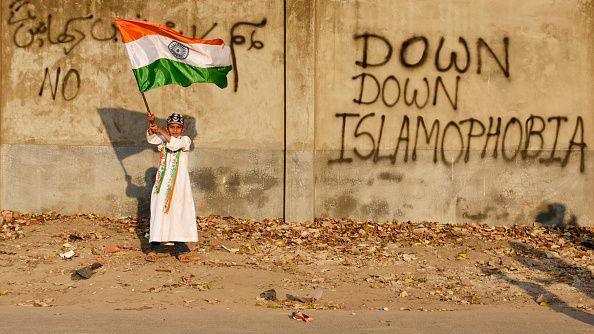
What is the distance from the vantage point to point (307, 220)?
1129cm

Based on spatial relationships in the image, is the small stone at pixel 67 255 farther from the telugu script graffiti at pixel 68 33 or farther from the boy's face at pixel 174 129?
the telugu script graffiti at pixel 68 33

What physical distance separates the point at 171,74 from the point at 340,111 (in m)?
2.45

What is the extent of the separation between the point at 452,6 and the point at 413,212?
2.56 m

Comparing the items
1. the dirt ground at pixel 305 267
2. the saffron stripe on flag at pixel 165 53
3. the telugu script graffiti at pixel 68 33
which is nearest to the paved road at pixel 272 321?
the dirt ground at pixel 305 267

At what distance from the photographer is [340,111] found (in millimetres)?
11352

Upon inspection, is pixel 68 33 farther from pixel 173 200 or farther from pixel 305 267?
pixel 305 267

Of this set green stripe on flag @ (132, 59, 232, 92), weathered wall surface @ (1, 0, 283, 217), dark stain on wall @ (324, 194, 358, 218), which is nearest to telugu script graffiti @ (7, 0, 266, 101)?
weathered wall surface @ (1, 0, 283, 217)

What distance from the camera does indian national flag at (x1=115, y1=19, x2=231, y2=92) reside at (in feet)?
31.8

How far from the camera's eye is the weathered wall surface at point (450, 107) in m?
11.3

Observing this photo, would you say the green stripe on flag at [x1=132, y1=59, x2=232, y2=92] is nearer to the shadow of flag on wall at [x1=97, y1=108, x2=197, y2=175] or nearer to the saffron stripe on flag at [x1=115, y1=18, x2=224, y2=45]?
the saffron stripe on flag at [x1=115, y1=18, x2=224, y2=45]

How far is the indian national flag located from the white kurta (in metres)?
0.65

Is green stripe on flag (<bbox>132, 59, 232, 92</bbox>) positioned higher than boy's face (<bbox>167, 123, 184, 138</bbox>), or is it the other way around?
green stripe on flag (<bbox>132, 59, 232, 92</bbox>)

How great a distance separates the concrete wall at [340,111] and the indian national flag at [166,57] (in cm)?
137

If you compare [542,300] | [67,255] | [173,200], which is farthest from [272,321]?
[67,255]
